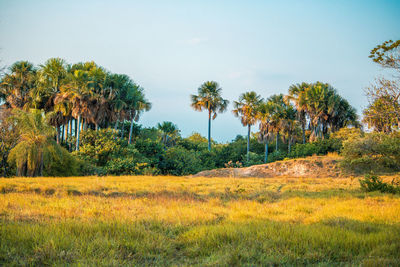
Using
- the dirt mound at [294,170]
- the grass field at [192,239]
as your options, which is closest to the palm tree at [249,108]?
the dirt mound at [294,170]

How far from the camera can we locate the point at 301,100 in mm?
43375

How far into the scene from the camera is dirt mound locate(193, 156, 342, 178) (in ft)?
85.5

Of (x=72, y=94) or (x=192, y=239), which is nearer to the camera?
(x=192, y=239)

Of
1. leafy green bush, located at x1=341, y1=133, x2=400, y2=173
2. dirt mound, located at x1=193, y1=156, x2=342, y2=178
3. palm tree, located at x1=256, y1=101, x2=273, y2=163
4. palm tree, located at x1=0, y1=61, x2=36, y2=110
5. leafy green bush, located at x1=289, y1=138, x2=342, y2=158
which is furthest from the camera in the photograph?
palm tree, located at x1=256, y1=101, x2=273, y2=163

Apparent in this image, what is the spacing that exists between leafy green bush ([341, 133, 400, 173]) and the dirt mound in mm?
12599

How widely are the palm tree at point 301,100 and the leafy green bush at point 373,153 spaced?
30.8 m

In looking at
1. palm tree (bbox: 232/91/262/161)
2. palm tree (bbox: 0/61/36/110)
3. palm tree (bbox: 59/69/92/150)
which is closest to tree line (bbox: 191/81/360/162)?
palm tree (bbox: 232/91/262/161)

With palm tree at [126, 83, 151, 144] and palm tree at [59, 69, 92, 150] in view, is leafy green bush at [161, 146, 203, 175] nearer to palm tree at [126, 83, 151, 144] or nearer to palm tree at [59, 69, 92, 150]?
palm tree at [126, 83, 151, 144]

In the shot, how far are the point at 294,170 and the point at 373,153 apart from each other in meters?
16.0

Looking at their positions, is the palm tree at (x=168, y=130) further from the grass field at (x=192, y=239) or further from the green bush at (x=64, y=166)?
the grass field at (x=192, y=239)

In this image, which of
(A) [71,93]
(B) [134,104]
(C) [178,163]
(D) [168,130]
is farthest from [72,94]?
(D) [168,130]

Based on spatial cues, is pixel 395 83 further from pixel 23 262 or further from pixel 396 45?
pixel 23 262

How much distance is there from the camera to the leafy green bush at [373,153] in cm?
1134

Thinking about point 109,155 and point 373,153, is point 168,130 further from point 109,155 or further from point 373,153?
point 373,153
